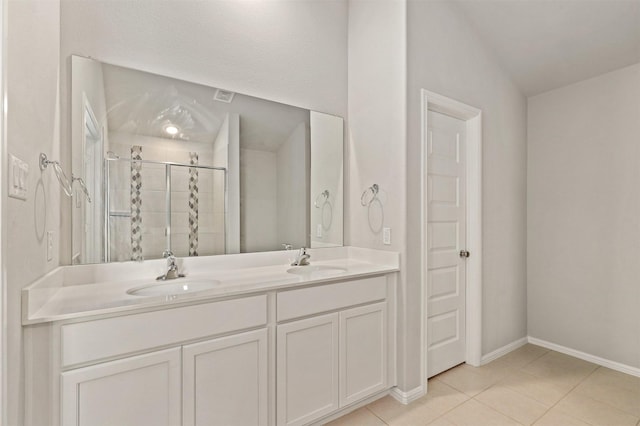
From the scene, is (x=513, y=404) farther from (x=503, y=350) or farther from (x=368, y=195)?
(x=368, y=195)

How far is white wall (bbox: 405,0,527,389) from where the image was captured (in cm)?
212

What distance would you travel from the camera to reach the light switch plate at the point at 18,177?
95 cm

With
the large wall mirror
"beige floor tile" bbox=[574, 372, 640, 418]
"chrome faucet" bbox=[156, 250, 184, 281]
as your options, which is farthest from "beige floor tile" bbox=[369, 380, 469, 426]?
"chrome faucet" bbox=[156, 250, 184, 281]

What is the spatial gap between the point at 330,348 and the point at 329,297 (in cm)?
30

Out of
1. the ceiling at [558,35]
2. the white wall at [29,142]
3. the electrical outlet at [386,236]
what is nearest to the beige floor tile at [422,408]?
the electrical outlet at [386,236]

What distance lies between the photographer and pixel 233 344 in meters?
1.49

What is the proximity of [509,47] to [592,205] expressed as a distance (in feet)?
5.00

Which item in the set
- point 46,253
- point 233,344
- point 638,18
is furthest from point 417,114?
point 46,253

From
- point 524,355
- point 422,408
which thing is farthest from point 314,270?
point 524,355

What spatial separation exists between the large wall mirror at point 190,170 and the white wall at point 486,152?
2.16 feet

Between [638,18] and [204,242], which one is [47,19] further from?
[638,18]

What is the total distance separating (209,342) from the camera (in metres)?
1.42

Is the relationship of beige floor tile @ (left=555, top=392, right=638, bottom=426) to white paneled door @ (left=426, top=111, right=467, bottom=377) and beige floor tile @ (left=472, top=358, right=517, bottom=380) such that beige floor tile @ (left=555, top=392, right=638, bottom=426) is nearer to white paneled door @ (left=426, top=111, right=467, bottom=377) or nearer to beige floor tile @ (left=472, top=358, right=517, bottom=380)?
beige floor tile @ (left=472, top=358, right=517, bottom=380)

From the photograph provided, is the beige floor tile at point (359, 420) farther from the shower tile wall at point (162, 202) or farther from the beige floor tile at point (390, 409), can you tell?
the shower tile wall at point (162, 202)
